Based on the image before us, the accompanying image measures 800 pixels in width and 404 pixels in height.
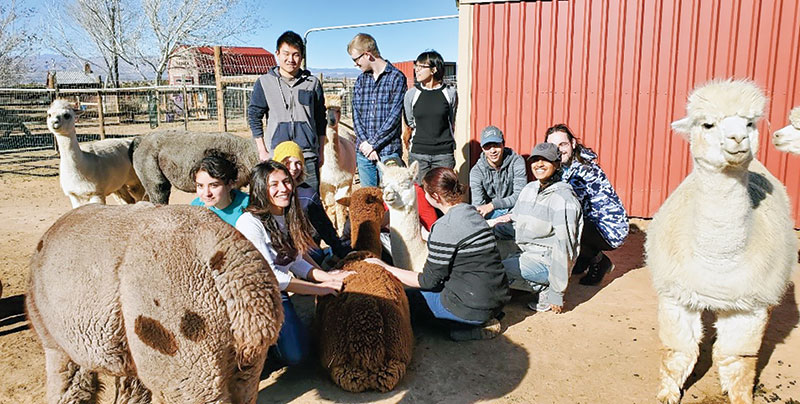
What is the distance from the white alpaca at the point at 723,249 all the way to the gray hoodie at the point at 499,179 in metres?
1.77

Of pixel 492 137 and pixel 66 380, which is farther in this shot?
pixel 492 137

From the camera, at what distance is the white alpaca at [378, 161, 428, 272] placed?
3529mm

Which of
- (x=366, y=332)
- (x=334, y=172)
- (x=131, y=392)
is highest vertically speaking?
(x=334, y=172)

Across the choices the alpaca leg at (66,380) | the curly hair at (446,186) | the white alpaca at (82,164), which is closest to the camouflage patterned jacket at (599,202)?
the curly hair at (446,186)

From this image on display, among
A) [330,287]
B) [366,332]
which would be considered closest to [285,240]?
[330,287]

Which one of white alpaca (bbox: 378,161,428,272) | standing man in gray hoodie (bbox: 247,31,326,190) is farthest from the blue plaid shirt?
white alpaca (bbox: 378,161,428,272)

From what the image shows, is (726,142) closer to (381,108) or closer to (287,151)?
(287,151)

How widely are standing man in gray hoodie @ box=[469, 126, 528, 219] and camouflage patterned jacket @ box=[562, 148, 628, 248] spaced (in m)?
0.41

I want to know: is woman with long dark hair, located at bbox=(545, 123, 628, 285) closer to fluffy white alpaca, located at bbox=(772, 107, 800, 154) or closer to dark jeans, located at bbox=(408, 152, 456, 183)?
dark jeans, located at bbox=(408, 152, 456, 183)

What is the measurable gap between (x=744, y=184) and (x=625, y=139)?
3701 mm

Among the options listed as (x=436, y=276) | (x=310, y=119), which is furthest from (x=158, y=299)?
(x=310, y=119)

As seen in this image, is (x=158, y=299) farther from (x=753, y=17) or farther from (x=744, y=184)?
(x=753, y=17)

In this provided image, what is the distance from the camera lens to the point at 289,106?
3996 mm

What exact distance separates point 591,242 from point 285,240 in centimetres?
258
